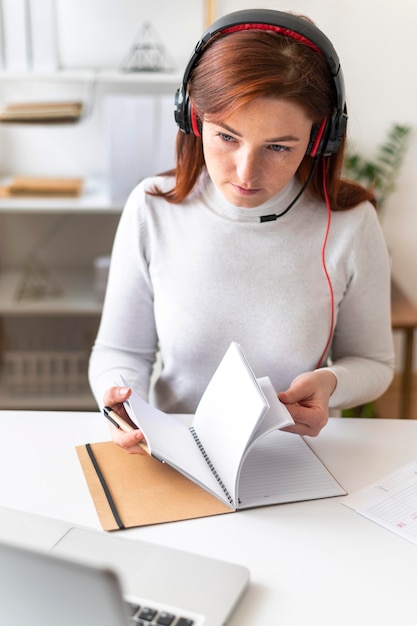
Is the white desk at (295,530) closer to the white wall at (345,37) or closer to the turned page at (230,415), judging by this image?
the turned page at (230,415)

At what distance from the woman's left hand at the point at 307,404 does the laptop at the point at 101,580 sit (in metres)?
0.27

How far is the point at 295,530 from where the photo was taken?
0.91 metres

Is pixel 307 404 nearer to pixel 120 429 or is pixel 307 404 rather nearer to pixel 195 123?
pixel 120 429

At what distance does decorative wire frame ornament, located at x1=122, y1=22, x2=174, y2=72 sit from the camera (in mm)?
2445

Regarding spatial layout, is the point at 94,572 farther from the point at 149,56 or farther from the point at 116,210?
the point at 149,56

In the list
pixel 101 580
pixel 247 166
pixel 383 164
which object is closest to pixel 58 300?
pixel 383 164

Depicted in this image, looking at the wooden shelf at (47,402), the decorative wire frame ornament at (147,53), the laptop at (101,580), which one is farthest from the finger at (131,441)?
the decorative wire frame ornament at (147,53)

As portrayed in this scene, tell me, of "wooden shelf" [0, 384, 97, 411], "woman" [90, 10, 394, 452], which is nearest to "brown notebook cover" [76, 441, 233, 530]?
"woman" [90, 10, 394, 452]

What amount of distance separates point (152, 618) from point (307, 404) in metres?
0.43

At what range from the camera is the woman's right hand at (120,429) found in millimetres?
982

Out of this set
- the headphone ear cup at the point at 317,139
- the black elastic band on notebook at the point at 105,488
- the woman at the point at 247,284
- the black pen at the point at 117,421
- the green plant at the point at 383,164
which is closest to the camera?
the black elastic band on notebook at the point at 105,488

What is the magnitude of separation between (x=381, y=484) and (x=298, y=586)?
0.81ft

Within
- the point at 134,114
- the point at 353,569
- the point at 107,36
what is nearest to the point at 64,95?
the point at 107,36

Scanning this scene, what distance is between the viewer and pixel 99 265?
244cm
